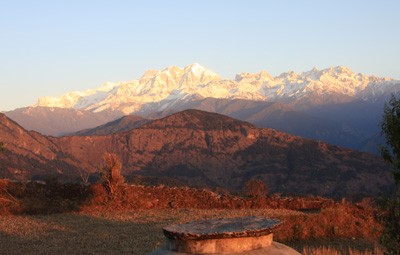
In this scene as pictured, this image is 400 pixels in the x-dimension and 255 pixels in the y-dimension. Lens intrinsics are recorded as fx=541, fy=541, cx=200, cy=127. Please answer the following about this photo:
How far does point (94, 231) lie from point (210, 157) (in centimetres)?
10281

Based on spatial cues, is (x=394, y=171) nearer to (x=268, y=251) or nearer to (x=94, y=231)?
(x=268, y=251)

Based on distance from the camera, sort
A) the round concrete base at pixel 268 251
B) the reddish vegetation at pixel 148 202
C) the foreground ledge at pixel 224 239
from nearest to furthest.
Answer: the foreground ledge at pixel 224 239
the round concrete base at pixel 268 251
the reddish vegetation at pixel 148 202

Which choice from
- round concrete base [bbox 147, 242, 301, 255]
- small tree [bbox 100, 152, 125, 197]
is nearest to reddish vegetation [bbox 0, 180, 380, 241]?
small tree [bbox 100, 152, 125, 197]

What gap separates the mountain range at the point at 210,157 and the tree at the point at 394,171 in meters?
81.2

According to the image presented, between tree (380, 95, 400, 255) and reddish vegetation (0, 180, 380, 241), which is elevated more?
tree (380, 95, 400, 255)

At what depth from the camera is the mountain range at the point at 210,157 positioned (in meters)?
107

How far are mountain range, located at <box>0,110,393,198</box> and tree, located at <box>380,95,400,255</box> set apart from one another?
8117cm

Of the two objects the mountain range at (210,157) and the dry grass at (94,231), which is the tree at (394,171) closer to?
the dry grass at (94,231)

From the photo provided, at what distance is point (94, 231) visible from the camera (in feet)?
79.5

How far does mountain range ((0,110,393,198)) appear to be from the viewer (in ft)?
350

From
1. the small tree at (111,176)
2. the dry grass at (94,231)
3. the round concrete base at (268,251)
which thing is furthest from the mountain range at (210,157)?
the round concrete base at (268,251)

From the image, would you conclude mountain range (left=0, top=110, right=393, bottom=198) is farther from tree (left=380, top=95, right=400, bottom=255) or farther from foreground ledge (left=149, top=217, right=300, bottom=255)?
foreground ledge (left=149, top=217, right=300, bottom=255)

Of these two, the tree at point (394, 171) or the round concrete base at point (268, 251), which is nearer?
the round concrete base at point (268, 251)

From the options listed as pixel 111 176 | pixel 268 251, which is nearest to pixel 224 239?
pixel 268 251
